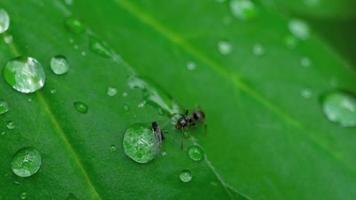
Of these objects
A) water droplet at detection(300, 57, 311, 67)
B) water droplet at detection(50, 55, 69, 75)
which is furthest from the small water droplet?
water droplet at detection(300, 57, 311, 67)

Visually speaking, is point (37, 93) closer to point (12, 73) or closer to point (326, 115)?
point (12, 73)

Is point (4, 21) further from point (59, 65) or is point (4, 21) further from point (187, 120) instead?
point (187, 120)

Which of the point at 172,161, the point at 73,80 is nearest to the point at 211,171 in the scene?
the point at 172,161

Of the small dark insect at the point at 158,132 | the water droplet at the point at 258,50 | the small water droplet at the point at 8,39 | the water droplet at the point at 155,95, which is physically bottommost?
the small dark insect at the point at 158,132

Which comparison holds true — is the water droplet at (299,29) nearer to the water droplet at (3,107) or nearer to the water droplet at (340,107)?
the water droplet at (340,107)

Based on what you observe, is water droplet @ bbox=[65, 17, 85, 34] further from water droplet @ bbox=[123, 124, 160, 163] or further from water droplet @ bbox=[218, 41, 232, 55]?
water droplet @ bbox=[218, 41, 232, 55]

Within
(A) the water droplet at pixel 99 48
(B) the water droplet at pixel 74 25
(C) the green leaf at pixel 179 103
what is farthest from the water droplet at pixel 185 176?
(B) the water droplet at pixel 74 25
